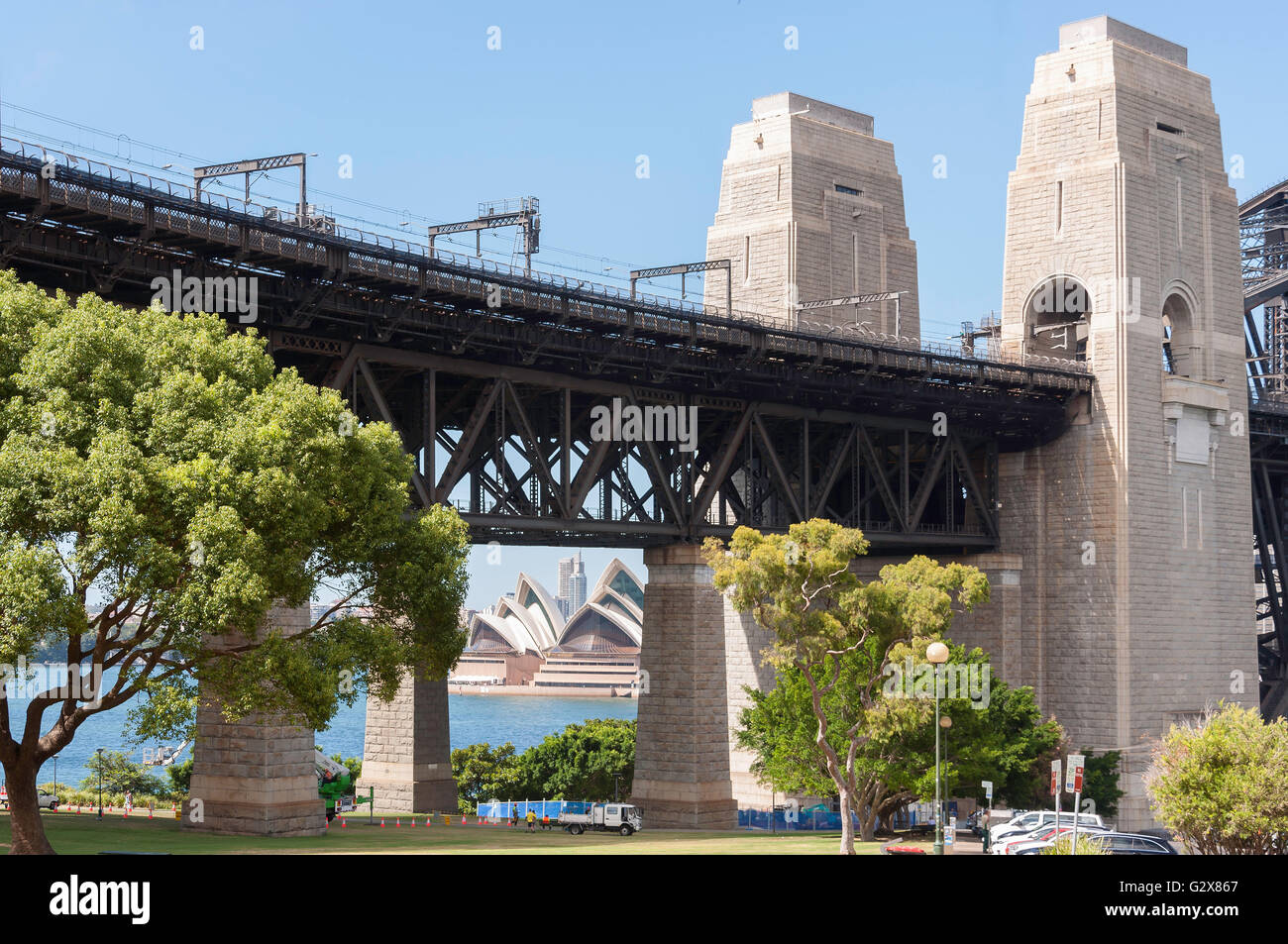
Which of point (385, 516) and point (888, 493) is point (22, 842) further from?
point (888, 493)

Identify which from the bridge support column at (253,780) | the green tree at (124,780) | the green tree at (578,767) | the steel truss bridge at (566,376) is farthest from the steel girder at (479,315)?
the green tree at (124,780)

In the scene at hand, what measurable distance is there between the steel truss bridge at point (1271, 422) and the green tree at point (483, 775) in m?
52.9

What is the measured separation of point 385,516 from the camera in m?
38.4

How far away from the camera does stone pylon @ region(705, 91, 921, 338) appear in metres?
92.3

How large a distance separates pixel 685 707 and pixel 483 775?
31090mm

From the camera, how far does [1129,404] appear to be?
81875 millimetres

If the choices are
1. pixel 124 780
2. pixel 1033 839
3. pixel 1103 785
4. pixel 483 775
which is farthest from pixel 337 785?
pixel 1033 839

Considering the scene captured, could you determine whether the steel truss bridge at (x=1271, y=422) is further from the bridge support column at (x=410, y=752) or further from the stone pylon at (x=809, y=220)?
the bridge support column at (x=410, y=752)

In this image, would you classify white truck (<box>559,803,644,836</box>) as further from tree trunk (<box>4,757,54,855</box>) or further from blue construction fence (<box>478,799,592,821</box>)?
tree trunk (<box>4,757,54,855</box>)

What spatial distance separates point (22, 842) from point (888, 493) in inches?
2126

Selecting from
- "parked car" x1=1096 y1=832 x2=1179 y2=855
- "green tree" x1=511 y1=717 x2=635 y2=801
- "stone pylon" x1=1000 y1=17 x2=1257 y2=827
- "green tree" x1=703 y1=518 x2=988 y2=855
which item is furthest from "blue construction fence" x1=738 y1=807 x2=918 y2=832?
"parked car" x1=1096 y1=832 x2=1179 y2=855

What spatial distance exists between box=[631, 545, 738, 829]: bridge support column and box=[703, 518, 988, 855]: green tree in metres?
13.4
